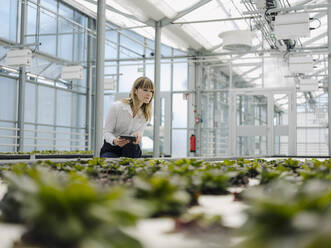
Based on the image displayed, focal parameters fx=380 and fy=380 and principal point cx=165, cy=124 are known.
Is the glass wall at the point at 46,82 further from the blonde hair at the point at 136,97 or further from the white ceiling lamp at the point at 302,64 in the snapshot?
the blonde hair at the point at 136,97

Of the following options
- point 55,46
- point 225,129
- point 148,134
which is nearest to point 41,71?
point 55,46

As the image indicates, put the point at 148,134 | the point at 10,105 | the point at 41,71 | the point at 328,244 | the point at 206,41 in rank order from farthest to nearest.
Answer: the point at 148,134
the point at 206,41
the point at 41,71
the point at 10,105
the point at 328,244

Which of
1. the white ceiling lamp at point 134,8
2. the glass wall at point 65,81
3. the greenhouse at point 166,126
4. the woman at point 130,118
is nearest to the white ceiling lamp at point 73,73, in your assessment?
the greenhouse at point 166,126

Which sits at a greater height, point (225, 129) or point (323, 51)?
point (323, 51)

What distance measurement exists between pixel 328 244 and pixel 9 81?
1053 cm

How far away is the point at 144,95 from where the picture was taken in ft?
10.3

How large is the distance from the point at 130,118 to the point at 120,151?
0.96 ft

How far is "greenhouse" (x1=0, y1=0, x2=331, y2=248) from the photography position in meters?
0.49

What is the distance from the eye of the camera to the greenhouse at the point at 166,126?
0.49 metres

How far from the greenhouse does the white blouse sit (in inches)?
0.5

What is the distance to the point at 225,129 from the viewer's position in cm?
1291

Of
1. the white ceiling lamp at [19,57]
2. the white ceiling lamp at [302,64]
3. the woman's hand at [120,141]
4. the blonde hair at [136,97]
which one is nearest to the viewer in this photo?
the woman's hand at [120,141]

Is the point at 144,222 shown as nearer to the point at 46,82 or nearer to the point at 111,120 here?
the point at 111,120

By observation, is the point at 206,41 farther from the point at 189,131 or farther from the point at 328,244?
the point at 328,244
